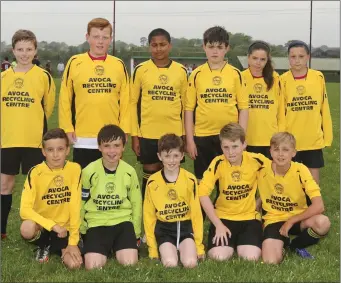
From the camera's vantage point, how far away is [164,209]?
183 inches

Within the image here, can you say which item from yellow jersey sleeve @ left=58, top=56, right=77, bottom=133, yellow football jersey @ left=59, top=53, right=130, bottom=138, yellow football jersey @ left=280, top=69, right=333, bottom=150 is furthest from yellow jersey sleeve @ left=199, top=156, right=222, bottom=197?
yellow jersey sleeve @ left=58, top=56, right=77, bottom=133

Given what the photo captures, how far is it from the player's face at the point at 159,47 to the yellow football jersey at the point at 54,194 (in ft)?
5.02

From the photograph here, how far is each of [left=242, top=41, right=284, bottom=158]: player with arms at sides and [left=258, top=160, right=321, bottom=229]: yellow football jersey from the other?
70 cm

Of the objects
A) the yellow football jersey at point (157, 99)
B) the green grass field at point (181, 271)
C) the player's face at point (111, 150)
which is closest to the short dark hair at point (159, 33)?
the yellow football jersey at point (157, 99)

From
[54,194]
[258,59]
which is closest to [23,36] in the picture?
[54,194]

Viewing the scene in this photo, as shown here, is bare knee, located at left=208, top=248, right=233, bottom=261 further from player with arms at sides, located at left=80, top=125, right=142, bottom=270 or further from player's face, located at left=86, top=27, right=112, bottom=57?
player's face, located at left=86, top=27, right=112, bottom=57

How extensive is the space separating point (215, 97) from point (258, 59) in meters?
0.71

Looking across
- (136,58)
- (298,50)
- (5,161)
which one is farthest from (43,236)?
(136,58)

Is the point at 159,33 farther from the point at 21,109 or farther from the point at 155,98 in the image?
the point at 21,109

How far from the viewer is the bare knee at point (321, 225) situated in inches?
176

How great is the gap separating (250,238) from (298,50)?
2248mm

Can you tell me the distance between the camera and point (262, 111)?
5480 mm

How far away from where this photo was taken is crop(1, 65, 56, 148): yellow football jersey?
4.97 metres

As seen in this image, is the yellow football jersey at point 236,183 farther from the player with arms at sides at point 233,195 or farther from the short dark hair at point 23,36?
the short dark hair at point 23,36
